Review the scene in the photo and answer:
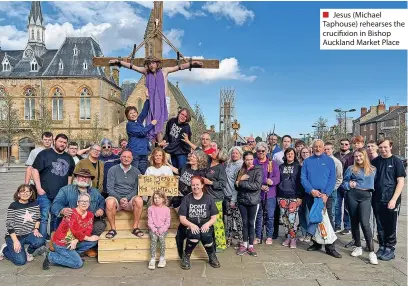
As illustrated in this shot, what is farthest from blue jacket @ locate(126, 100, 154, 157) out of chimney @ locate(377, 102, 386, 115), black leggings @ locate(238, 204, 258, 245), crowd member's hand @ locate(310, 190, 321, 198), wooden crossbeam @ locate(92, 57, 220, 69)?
chimney @ locate(377, 102, 386, 115)

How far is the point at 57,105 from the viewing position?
4534 cm

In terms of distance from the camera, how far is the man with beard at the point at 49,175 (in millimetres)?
5824

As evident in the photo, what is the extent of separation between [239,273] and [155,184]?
1956mm

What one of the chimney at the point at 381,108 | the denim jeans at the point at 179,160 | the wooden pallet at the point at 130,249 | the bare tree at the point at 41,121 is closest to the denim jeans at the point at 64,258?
the wooden pallet at the point at 130,249

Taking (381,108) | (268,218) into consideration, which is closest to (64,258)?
(268,218)

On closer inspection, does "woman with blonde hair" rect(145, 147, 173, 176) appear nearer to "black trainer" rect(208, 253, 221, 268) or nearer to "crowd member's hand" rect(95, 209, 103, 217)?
"crowd member's hand" rect(95, 209, 103, 217)

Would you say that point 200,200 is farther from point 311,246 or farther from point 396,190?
point 396,190

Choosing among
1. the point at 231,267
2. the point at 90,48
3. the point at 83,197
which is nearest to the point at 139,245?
the point at 83,197

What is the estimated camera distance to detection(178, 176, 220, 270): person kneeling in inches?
203

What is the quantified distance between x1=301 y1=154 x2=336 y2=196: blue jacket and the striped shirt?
4518 mm

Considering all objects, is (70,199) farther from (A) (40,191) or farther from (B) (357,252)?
(B) (357,252)

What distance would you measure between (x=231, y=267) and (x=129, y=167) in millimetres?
2353

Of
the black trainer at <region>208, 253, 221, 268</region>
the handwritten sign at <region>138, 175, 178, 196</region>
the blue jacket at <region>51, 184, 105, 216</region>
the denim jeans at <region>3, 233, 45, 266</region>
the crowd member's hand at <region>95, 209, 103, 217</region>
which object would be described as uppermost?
the handwritten sign at <region>138, 175, 178, 196</region>

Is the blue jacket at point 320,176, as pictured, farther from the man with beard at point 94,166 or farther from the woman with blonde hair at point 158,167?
the man with beard at point 94,166
